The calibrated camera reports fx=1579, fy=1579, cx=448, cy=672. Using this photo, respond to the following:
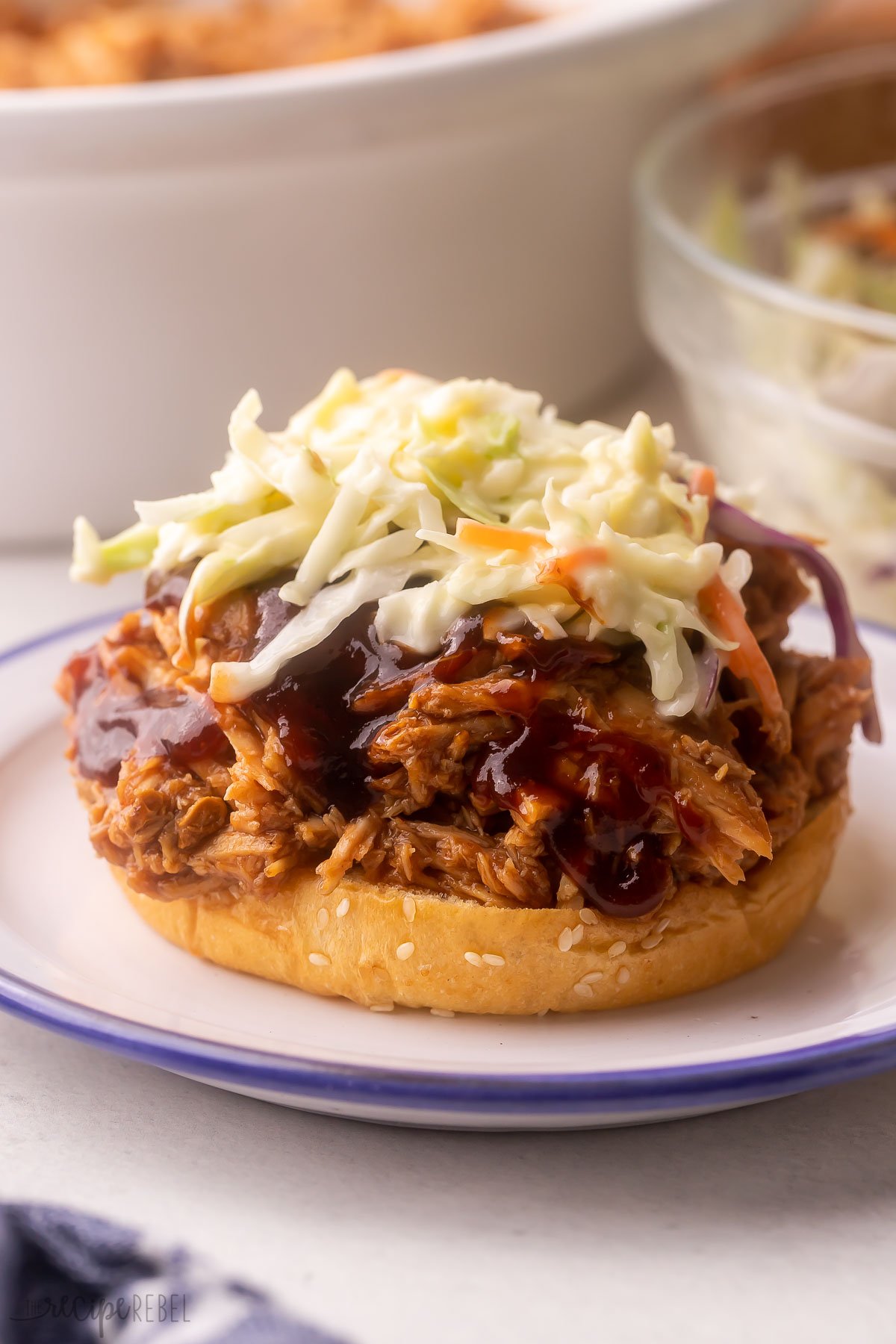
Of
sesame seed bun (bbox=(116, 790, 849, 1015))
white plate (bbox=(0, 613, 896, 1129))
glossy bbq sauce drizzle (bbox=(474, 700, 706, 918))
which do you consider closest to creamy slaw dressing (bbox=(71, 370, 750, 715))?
glossy bbq sauce drizzle (bbox=(474, 700, 706, 918))

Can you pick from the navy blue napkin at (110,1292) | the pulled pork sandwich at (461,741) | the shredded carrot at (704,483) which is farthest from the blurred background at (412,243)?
the navy blue napkin at (110,1292)

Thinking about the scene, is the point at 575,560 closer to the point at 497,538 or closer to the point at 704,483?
the point at 497,538

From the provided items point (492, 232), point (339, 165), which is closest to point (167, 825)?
point (339, 165)

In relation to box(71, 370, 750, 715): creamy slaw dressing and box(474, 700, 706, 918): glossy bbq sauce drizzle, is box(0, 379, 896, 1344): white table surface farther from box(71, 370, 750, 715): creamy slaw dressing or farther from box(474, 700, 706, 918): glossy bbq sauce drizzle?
box(71, 370, 750, 715): creamy slaw dressing

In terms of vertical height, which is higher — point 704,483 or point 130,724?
point 704,483

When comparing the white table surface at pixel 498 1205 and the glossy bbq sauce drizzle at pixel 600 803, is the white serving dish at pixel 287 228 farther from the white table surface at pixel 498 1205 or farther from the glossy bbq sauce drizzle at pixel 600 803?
the white table surface at pixel 498 1205

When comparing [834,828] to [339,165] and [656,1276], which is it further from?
[339,165]

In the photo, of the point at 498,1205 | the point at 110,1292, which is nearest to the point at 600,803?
the point at 498,1205
